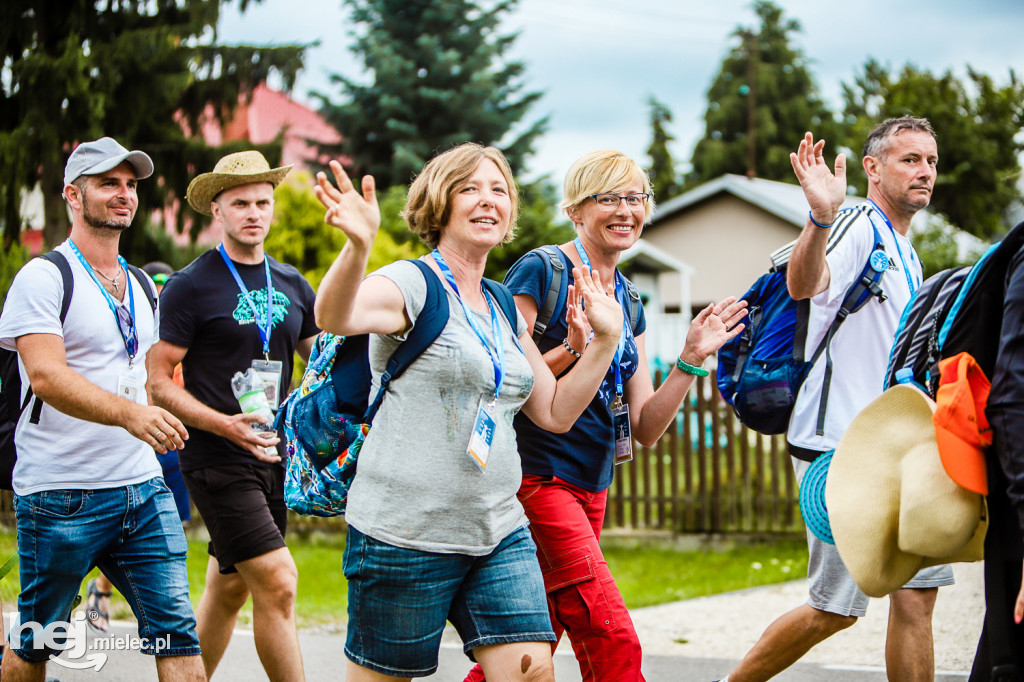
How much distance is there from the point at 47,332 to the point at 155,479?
2.36 ft

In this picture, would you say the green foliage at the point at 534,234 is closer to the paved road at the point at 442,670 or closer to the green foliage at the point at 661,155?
the paved road at the point at 442,670

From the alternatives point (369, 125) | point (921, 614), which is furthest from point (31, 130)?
point (921, 614)

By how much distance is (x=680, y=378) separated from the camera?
3.74 metres

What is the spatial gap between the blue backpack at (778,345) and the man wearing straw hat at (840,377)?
2 cm

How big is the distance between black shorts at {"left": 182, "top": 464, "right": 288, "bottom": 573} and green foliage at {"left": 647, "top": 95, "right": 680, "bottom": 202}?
5449 cm

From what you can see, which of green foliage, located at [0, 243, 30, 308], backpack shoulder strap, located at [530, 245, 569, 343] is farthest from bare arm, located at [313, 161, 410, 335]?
green foliage, located at [0, 243, 30, 308]

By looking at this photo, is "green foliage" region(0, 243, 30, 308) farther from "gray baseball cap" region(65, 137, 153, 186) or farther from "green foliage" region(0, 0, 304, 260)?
"gray baseball cap" region(65, 137, 153, 186)

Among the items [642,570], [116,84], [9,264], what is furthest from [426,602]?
[116,84]

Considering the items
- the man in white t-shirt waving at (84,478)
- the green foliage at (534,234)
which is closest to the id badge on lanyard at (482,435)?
the man in white t-shirt waving at (84,478)

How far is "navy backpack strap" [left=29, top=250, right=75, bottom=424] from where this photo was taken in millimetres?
3717

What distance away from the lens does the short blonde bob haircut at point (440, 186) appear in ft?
10.5

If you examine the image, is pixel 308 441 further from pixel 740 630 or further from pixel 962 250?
pixel 962 250

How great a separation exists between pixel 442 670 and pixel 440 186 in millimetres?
3182

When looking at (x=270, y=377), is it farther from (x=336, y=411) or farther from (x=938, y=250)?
(x=938, y=250)
